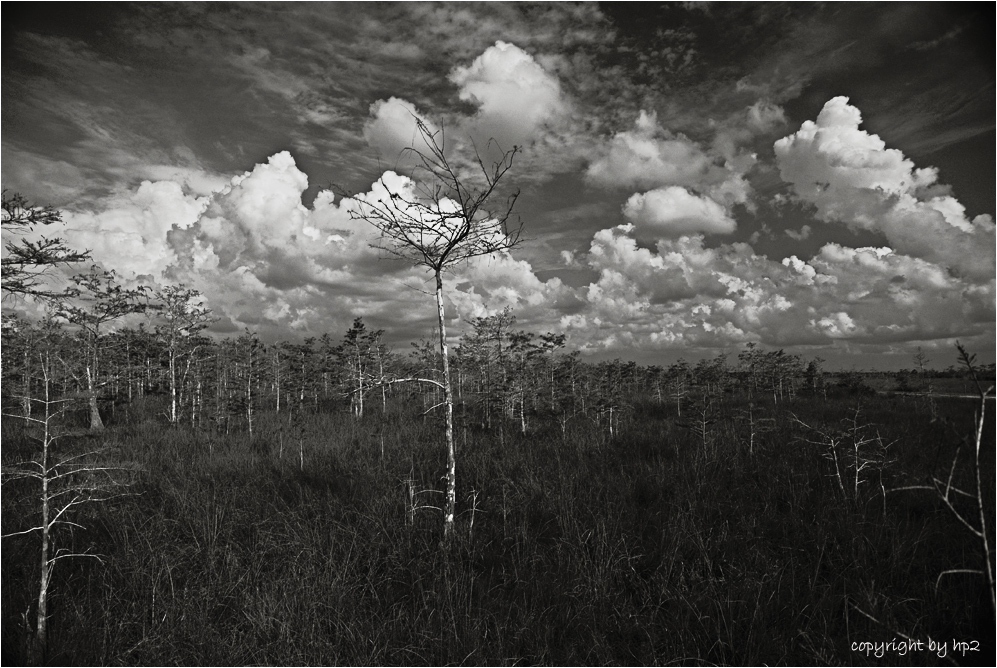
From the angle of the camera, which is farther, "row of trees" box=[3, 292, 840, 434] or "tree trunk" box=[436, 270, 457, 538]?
"row of trees" box=[3, 292, 840, 434]

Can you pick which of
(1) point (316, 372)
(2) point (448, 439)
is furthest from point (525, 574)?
(1) point (316, 372)

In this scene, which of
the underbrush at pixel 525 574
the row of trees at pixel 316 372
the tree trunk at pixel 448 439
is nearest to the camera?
the underbrush at pixel 525 574

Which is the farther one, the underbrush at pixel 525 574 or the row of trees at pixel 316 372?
the row of trees at pixel 316 372

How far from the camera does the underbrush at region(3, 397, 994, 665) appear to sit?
11.0ft

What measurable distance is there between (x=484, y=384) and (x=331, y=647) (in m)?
17.2

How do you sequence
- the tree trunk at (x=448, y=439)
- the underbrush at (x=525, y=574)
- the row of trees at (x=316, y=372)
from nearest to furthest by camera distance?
1. the underbrush at (x=525, y=574)
2. the tree trunk at (x=448, y=439)
3. the row of trees at (x=316, y=372)

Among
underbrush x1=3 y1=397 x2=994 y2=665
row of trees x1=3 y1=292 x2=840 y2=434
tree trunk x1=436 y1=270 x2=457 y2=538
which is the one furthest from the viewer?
row of trees x1=3 y1=292 x2=840 y2=434

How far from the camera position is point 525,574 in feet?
13.8

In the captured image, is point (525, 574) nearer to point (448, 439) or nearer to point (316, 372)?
point (448, 439)

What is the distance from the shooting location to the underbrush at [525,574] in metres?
3.36

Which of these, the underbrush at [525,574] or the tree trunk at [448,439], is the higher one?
the tree trunk at [448,439]

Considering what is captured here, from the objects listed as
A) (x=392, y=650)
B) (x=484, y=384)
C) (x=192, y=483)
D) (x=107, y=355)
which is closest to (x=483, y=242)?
(x=392, y=650)

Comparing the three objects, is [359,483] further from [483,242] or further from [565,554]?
[483,242]

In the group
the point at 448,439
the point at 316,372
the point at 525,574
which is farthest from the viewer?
the point at 316,372
